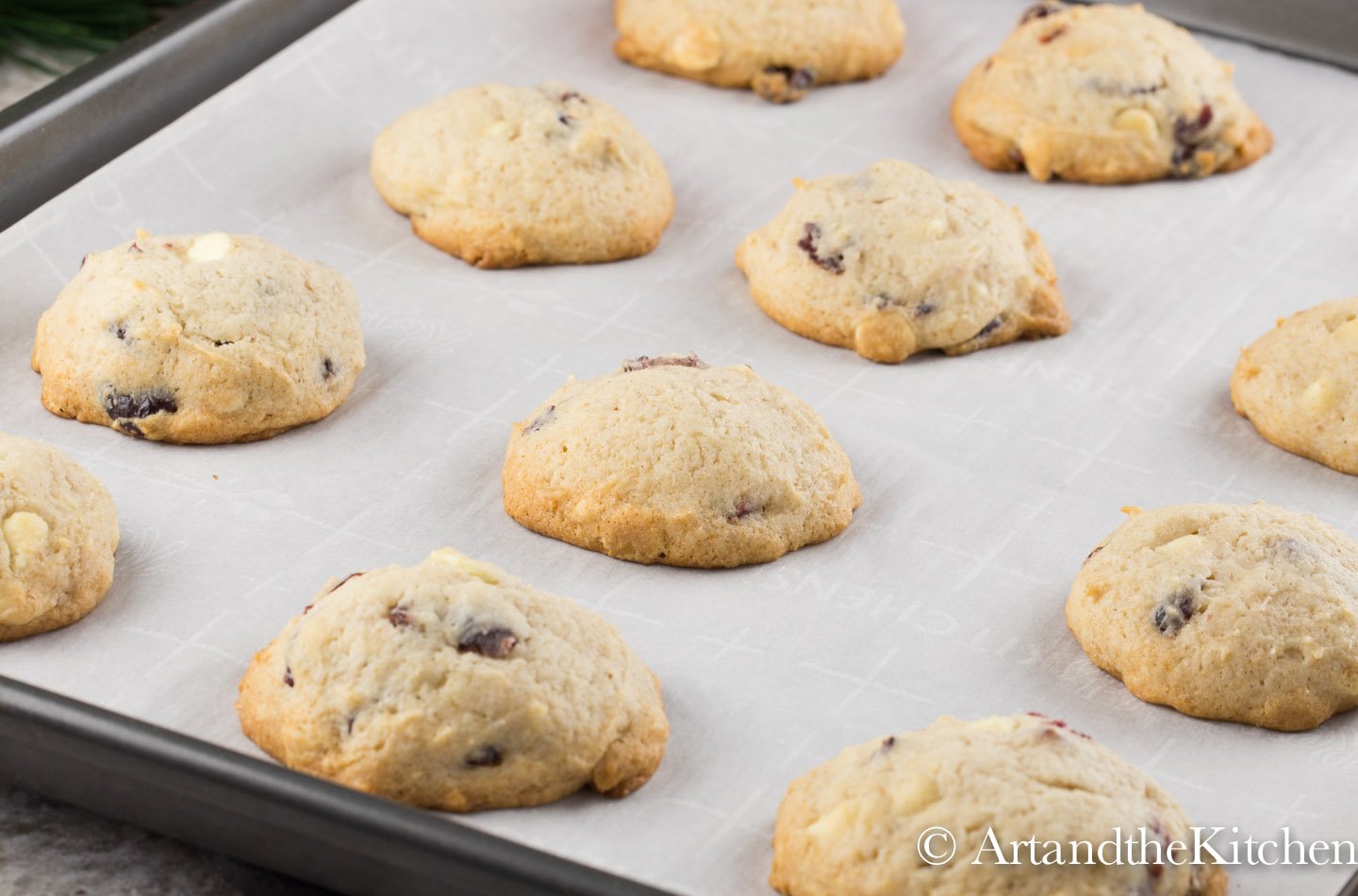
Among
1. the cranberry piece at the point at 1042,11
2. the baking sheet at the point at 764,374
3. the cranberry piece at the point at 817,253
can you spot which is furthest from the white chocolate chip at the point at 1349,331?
the cranberry piece at the point at 1042,11

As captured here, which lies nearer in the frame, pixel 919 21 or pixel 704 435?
pixel 704 435

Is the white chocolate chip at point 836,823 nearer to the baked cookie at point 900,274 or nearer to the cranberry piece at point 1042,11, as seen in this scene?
the baked cookie at point 900,274

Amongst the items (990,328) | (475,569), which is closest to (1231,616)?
(990,328)

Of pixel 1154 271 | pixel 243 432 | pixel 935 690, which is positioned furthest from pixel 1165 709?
pixel 243 432

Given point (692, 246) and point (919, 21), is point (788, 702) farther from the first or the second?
point (919, 21)

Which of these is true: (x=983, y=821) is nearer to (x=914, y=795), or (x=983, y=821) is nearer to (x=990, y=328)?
(x=914, y=795)
